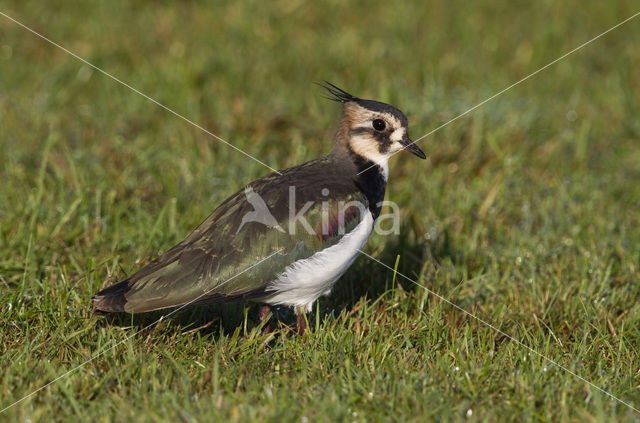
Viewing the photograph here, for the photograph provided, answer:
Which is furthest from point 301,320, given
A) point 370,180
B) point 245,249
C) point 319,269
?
point 370,180

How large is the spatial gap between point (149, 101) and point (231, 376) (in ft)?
13.9

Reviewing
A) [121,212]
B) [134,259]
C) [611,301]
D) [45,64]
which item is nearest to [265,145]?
[121,212]

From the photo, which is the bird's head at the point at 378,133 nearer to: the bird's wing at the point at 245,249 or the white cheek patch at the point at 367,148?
the white cheek patch at the point at 367,148

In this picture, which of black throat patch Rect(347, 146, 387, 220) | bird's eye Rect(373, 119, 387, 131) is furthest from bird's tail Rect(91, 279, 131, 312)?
bird's eye Rect(373, 119, 387, 131)

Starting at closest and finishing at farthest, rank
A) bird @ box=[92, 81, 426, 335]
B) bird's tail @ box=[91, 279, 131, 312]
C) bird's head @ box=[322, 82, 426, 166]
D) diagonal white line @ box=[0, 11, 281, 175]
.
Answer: bird's tail @ box=[91, 279, 131, 312] < bird @ box=[92, 81, 426, 335] < bird's head @ box=[322, 82, 426, 166] < diagonal white line @ box=[0, 11, 281, 175]

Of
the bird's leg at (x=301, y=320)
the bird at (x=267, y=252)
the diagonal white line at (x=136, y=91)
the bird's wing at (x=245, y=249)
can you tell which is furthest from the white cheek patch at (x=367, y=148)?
the diagonal white line at (x=136, y=91)

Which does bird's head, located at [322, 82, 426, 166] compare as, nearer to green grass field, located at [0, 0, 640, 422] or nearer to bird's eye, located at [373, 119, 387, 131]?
bird's eye, located at [373, 119, 387, 131]

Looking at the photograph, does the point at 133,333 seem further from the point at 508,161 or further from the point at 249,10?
the point at 249,10

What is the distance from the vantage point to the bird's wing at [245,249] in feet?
14.0

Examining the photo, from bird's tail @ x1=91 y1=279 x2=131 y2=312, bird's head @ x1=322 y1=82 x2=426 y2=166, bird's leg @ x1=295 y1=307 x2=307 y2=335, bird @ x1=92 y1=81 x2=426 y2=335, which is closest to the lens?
bird's tail @ x1=91 y1=279 x2=131 y2=312

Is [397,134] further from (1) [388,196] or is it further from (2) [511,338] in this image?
(1) [388,196]

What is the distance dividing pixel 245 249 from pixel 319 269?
431 mm

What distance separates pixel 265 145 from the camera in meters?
7.14

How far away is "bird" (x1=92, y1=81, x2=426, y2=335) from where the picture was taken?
4.29 metres
